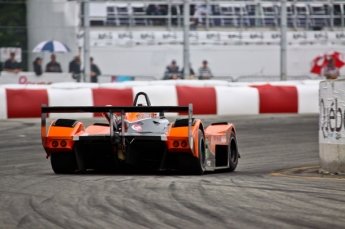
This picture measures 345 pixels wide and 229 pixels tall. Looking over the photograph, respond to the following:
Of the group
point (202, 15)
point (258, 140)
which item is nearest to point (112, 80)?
point (202, 15)

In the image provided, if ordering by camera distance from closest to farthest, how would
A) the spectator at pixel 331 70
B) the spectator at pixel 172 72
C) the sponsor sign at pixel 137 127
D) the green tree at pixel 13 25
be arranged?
the sponsor sign at pixel 137 127
the green tree at pixel 13 25
the spectator at pixel 172 72
the spectator at pixel 331 70

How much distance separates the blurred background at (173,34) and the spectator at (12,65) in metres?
0.10

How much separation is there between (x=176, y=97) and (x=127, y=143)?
10062 mm

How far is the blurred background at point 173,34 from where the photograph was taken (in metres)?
20.5

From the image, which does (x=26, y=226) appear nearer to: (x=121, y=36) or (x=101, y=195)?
(x=101, y=195)

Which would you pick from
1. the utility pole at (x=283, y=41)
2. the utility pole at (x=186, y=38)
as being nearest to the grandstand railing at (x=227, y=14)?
the utility pole at (x=186, y=38)

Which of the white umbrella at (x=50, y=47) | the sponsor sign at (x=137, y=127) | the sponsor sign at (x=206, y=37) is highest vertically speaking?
the sponsor sign at (x=206, y=37)

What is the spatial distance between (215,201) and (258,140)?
8.42m

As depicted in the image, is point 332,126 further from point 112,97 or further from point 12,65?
point 12,65

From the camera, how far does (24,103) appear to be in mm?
18125

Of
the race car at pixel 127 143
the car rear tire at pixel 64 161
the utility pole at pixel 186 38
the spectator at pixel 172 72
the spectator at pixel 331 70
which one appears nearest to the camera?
the race car at pixel 127 143

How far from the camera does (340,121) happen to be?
948cm

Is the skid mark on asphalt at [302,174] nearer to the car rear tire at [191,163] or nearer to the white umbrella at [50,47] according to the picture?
the car rear tire at [191,163]

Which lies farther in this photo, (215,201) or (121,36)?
(121,36)
